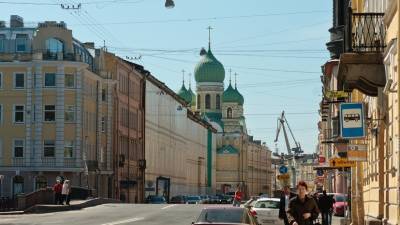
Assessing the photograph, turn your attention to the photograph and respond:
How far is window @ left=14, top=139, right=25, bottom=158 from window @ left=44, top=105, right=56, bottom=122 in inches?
109

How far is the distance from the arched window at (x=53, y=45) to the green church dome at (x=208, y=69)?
92.5 metres

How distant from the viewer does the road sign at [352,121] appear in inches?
789

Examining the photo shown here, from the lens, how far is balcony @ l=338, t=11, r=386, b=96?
2095 cm

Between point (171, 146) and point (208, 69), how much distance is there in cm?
5511

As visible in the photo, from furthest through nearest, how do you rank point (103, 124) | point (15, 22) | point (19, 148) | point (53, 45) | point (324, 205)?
1. point (103, 124)
2. point (15, 22)
3. point (53, 45)
4. point (19, 148)
5. point (324, 205)

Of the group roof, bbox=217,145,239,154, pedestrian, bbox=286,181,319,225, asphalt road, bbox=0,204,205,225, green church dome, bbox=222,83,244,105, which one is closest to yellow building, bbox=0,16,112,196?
asphalt road, bbox=0,204,205,225

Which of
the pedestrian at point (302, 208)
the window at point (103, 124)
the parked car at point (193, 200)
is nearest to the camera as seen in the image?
the pedestrian at point (302, 208)

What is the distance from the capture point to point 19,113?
76438mm

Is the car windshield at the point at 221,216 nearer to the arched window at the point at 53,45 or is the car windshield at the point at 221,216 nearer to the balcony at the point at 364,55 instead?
the balcony at the point at 364,55

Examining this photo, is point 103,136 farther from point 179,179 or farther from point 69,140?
point 179,179

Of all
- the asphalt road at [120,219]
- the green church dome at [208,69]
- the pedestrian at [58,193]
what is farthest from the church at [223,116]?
the asphalt road at [120,219]

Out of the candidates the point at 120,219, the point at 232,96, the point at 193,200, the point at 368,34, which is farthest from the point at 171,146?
the point at 368,34

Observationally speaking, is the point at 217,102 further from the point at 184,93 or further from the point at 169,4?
the point at 169,4

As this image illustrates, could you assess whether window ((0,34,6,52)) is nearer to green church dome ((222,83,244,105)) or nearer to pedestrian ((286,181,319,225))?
pedestrian ((286,181,319,225))
